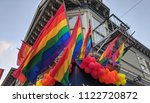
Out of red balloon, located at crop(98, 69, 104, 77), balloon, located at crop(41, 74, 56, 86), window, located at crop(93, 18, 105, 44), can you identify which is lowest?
red balloon, located at crop(98, 69, 104, 77)

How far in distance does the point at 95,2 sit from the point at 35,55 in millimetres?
8980

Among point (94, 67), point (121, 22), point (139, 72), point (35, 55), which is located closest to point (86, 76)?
point (94, 67)

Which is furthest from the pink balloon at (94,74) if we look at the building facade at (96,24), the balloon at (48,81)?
the building facade at (96,24)

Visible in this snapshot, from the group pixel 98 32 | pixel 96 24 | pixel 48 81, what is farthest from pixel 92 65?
pixel 96 24

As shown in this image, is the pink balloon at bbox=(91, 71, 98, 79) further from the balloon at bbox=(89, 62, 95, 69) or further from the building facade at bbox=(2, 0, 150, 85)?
the building facade at bbox=(2, 0, 150, 85)

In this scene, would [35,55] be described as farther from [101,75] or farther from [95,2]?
[95,2]

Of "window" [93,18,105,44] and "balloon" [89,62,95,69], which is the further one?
"window" [93,18,105,44]

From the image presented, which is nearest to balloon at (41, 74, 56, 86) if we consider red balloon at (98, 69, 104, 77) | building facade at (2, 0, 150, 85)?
red balloon at (98, 69, 104, 77)

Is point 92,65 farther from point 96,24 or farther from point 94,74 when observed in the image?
point 96,24

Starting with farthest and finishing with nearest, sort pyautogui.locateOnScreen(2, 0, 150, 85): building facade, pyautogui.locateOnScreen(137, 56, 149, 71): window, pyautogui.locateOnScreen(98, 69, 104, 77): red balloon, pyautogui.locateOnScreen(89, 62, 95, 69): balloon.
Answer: pyautogui.locateOnScreen(137, 56, 149, 71): window, pyautogui.locateOnScreen(2, 0, 150, 85): building facade, pyautogui.locateOnScreen(98, 69, 104, 77): red balloon, pyautogui.locateOnScreen(89, 62, 95, 69): balloon

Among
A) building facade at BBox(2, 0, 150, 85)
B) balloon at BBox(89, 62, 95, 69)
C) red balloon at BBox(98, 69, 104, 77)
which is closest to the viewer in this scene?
balloon at BBox(89, 62, 95, 69)

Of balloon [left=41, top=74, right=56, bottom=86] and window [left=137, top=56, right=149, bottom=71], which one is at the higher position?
window [left=137, top=56, right=149, bottom=71]

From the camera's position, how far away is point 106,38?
14.6 metres

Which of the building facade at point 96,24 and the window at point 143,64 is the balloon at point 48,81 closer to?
the building facade at point 96,24
